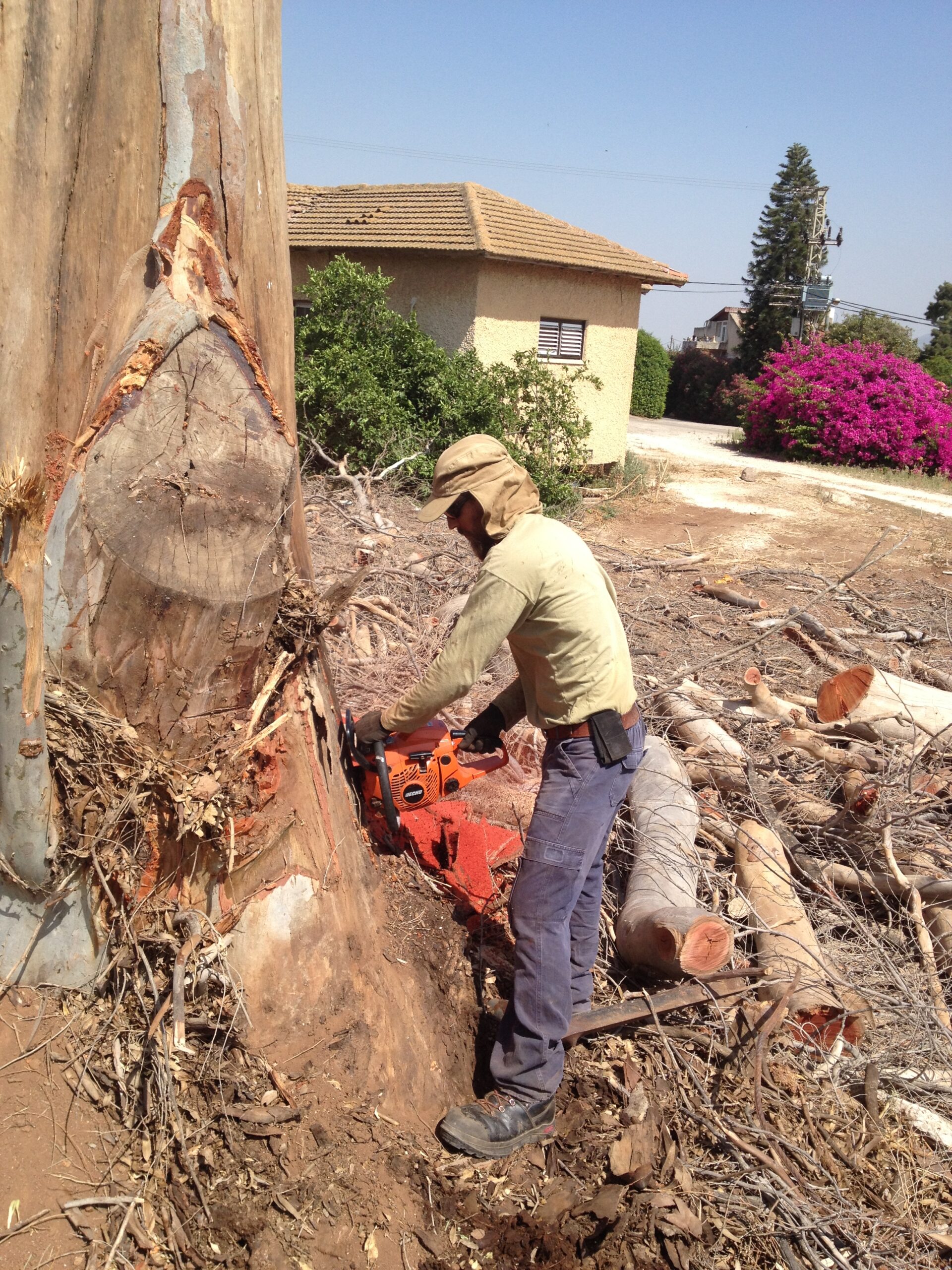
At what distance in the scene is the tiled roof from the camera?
1416 centimetres

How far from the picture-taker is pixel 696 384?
3681 centimetres

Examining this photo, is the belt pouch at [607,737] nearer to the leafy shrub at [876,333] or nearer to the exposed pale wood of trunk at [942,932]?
the exposed pale wood of trunk at [942,932]

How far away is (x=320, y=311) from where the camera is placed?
13.1m

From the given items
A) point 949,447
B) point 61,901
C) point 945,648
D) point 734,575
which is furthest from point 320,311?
point 949,447

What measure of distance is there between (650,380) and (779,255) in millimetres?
13828

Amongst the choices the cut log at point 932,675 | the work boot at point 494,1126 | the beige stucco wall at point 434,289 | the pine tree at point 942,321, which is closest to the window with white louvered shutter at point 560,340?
the beige stucco wall at point 434,289

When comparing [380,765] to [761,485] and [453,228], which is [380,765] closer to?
[453,228]

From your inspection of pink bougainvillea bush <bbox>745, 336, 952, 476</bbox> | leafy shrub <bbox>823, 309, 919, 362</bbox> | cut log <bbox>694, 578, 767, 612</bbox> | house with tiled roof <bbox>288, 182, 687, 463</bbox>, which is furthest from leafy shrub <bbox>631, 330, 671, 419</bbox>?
cut log <bbox>694, 578, 767, 612</bbox>

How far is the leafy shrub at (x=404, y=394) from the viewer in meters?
12.3

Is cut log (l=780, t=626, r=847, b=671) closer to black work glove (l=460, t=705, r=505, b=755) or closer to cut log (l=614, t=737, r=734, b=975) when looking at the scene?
cut log (l=614, t=737, r=734, b=975)

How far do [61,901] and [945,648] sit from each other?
7.78 meters

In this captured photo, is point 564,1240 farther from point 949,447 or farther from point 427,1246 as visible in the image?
point 949,447

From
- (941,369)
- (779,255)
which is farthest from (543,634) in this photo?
(779,255)

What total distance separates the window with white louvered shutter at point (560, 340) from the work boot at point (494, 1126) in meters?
13.9
